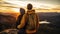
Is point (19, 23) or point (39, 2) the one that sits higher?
point (39, 2)

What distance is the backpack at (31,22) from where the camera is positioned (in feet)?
9.84

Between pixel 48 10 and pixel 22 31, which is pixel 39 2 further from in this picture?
pixel 22 31

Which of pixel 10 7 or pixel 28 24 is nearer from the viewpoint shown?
pixel 28 24

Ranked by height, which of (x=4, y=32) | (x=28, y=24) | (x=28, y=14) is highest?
(x=28, y=14)

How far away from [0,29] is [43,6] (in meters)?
1.23

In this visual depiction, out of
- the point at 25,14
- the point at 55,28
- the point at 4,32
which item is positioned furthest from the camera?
the point at 55,28

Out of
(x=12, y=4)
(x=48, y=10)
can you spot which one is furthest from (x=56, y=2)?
(x=12, y=4)

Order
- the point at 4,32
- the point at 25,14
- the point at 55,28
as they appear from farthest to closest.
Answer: the point at 55,28, the point at 4,32, the point at 25,14

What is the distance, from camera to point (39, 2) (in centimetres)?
396

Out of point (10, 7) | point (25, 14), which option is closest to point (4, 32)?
point (10, 7)

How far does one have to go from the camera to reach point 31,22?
9.91ft

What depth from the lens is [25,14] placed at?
9.73 feet

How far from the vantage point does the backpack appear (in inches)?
118

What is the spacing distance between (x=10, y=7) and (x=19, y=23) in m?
1.02
